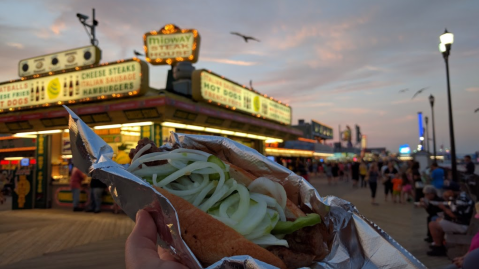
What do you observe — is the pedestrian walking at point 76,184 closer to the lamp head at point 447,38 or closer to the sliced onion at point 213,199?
the sliced onion at point 213,199

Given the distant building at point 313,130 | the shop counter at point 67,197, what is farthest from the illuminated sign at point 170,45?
the distant building at point 313,130

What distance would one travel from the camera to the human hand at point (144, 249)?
129 centimetres

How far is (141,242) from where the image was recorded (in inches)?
55.5

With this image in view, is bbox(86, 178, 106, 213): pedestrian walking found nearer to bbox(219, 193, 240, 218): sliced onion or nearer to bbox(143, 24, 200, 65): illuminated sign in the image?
bbox(143, 24, 200, 65): illuminated sign

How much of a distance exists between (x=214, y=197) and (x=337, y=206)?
73 cm

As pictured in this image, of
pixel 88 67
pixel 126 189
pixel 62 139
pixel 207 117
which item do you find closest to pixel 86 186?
pixel 62 139

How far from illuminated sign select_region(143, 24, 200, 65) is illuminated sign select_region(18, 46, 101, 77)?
236cm

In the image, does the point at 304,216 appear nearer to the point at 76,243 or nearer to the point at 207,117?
the point at 76,243

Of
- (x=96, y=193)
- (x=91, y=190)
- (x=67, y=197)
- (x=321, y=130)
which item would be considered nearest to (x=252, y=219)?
(x=96, y=193)

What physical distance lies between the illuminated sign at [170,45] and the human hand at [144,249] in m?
13.3

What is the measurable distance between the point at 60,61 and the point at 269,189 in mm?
13801

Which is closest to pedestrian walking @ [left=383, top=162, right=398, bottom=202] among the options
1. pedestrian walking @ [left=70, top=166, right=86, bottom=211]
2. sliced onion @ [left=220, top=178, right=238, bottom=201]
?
pedestrian walking @ [left=70, top=166, right=86, bottom=211]

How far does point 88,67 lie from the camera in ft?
38.9

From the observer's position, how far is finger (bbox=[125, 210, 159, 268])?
52.0 inches
